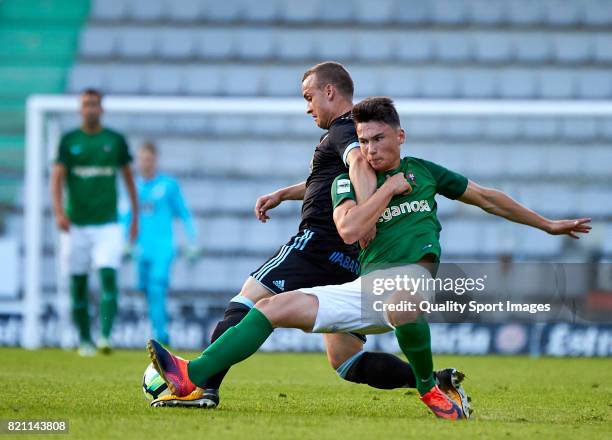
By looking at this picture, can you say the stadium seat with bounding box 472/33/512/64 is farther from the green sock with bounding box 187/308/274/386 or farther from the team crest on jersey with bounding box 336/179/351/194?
the green sock with bounding box 187/308/274/386

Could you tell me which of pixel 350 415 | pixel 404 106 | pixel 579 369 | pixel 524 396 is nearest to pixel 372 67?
pixel 404 106

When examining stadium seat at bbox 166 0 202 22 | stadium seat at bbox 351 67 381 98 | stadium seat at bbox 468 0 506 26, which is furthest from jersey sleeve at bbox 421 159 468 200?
stadium seat at bbox 166 0 202 22

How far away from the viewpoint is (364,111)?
16.9 ft

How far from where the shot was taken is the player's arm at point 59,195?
34.3 feet

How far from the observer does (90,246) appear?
10.7 m

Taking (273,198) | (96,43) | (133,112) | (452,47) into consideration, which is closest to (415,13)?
(452,47)

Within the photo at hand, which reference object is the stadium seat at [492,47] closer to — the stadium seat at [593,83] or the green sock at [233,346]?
the stadium seat at [593,83]

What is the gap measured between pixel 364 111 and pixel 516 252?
7720mm

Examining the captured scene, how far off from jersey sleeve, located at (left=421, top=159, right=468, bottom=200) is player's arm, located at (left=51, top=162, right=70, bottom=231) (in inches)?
223

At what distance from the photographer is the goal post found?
1217cm

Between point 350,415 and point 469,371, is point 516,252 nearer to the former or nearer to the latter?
point 469,371

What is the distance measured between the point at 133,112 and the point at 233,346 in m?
8.02

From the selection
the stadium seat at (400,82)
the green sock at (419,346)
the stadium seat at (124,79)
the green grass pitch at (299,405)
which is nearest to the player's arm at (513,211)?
the green sock at (419,346)

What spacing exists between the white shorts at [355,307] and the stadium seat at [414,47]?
10.8m
